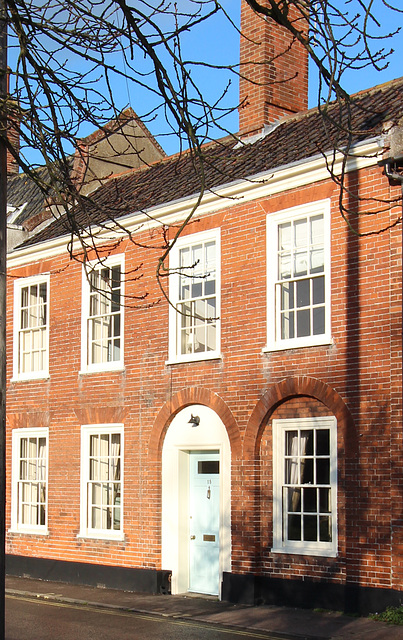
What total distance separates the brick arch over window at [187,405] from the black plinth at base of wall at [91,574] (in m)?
2.13

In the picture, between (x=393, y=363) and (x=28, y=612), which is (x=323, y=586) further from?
(x=28, y=612)

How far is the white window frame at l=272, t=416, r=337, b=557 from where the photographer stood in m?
14.1

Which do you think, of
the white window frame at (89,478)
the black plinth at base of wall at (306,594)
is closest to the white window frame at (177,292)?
the white window frame at (89,478)

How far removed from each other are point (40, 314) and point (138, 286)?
3497mm

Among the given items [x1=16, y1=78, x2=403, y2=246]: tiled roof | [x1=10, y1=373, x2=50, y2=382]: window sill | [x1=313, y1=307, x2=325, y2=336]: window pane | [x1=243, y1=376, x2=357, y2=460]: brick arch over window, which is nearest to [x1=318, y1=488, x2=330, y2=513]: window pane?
[x1=243, y1=376, x2=357, y2=460]: brick arch over window

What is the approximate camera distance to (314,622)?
13281 mm

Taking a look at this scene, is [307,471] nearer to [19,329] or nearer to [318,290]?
[318,290]

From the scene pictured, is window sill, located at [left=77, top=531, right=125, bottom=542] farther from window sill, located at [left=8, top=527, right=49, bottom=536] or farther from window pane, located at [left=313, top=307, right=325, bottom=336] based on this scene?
window pane, located at [left=313, top=307, right=325, bottom=336]

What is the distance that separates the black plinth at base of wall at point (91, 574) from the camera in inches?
663

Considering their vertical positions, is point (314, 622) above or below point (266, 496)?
below

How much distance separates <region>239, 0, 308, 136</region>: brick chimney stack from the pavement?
30.2 ft

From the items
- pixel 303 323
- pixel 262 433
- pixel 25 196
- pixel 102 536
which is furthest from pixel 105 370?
pixel 25 196

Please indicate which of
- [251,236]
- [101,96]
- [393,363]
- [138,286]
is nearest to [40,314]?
[138,286]

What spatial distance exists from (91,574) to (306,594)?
553cm
